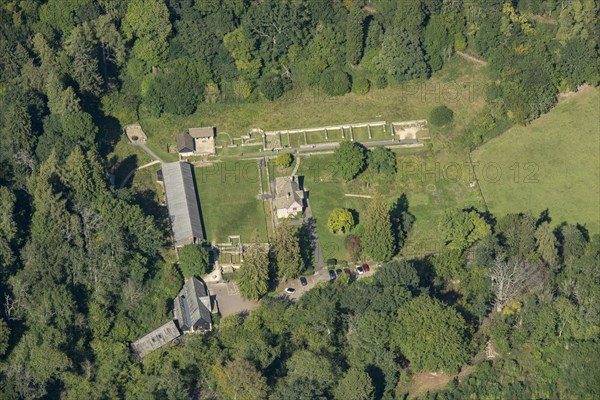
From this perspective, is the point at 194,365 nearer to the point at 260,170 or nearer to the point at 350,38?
the point at 260,170

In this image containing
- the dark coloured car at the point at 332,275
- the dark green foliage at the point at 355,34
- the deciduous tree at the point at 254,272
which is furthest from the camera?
the dark green foliage at the point at 355,34

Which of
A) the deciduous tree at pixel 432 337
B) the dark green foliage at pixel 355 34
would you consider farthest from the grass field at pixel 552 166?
the deciduous tree at pixel 432 337

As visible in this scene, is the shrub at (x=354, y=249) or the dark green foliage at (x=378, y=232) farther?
the shrub at (x=354, y=249)

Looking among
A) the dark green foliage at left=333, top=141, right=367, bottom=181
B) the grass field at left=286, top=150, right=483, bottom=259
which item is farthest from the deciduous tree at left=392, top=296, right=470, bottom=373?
the dark green foliage at left=333, top=141, right=367, bottom=181

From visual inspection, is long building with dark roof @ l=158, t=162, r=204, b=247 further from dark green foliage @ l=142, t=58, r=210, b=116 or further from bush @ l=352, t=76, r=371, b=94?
bush @ l=352, t=76, r=371, b=94

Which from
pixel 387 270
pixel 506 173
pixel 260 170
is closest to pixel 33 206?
pixel 260 170

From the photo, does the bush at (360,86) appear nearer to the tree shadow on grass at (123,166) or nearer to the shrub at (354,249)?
the shrub at (354,249)
